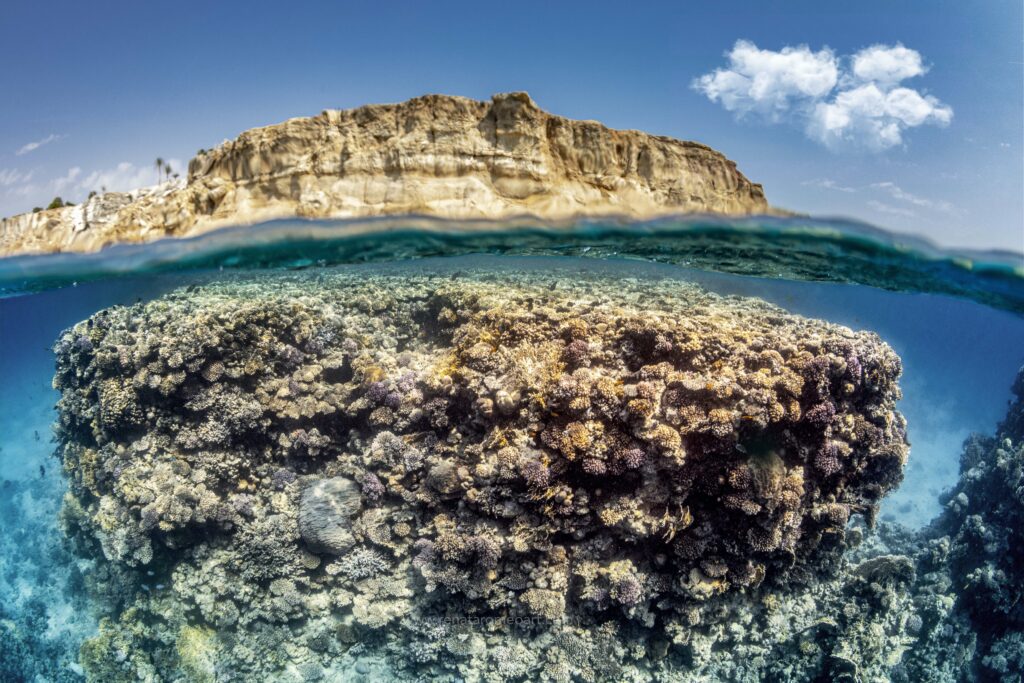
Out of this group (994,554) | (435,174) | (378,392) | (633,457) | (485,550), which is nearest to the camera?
(633,457)

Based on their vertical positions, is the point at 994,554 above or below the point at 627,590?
below

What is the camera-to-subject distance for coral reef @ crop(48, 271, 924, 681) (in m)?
6.57

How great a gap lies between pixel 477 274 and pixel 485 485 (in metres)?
6.37

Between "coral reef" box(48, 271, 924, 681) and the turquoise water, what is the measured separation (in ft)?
1.36

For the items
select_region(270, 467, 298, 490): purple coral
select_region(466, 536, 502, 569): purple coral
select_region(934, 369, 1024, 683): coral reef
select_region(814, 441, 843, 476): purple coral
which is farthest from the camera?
select_region(934, 369, 1024, 683): coral reef

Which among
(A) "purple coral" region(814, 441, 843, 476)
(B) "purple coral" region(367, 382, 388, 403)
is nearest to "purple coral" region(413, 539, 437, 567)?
(B) "purple coral" region(367, 382, 388, 403)

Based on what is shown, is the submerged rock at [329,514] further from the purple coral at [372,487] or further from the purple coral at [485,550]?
the purple coral at [485,550]

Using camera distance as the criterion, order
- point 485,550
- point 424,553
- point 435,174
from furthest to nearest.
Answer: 1. point 435,174
2. point 424,553
3. point 485,550

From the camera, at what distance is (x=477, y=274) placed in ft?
38.6

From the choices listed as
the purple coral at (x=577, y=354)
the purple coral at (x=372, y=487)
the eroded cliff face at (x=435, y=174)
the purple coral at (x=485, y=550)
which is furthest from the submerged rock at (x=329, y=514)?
the eroded cliff face at (x=435, y=174)

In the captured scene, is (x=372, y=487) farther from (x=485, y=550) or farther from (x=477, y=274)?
(x=477, y=274)

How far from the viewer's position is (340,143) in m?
8.04

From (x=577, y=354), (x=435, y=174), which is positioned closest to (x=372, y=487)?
(x=577, y=354)

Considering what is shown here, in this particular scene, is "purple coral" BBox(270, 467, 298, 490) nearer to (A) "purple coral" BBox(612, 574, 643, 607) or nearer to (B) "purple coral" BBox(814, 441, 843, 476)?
(A) "purple coral" BBox(612, 574, 643, 607)
